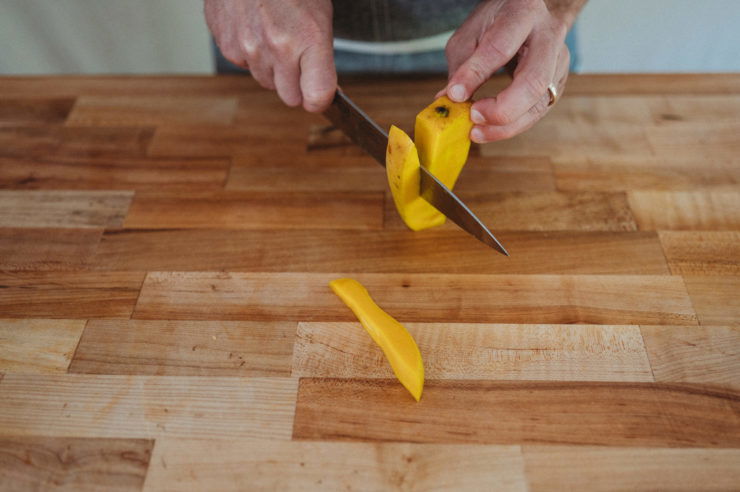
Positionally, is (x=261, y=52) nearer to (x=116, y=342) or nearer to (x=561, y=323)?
(x=116, y=342)

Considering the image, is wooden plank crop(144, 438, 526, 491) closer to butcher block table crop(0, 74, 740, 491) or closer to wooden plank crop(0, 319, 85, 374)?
butcher block table crop(0, 74, 740, 491)

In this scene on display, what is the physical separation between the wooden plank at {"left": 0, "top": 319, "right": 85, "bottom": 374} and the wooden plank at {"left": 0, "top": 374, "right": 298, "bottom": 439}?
19mm

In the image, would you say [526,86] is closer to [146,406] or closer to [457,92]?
[457,92]

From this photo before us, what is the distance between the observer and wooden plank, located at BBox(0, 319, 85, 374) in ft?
3.18

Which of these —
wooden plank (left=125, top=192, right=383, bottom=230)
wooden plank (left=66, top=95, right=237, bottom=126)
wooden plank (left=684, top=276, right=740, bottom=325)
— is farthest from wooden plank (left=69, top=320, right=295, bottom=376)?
wooden plank (left=684, top=276, right=740, bottom=325)

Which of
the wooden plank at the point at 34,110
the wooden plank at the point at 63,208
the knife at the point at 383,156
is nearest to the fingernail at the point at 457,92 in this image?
the knife at the point at 383,156

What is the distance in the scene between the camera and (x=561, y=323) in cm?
101

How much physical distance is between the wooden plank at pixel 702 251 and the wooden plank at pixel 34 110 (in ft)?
4.67

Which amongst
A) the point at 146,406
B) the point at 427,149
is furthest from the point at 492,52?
the point at 146,406

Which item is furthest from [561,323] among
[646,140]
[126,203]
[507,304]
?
[126,203]

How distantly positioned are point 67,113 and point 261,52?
1.96 feet

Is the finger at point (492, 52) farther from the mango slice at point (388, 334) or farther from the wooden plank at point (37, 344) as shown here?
the wooden plank at point (37, 344)

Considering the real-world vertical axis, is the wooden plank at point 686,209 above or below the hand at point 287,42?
below

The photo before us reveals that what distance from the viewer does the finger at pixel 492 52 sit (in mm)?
1039
